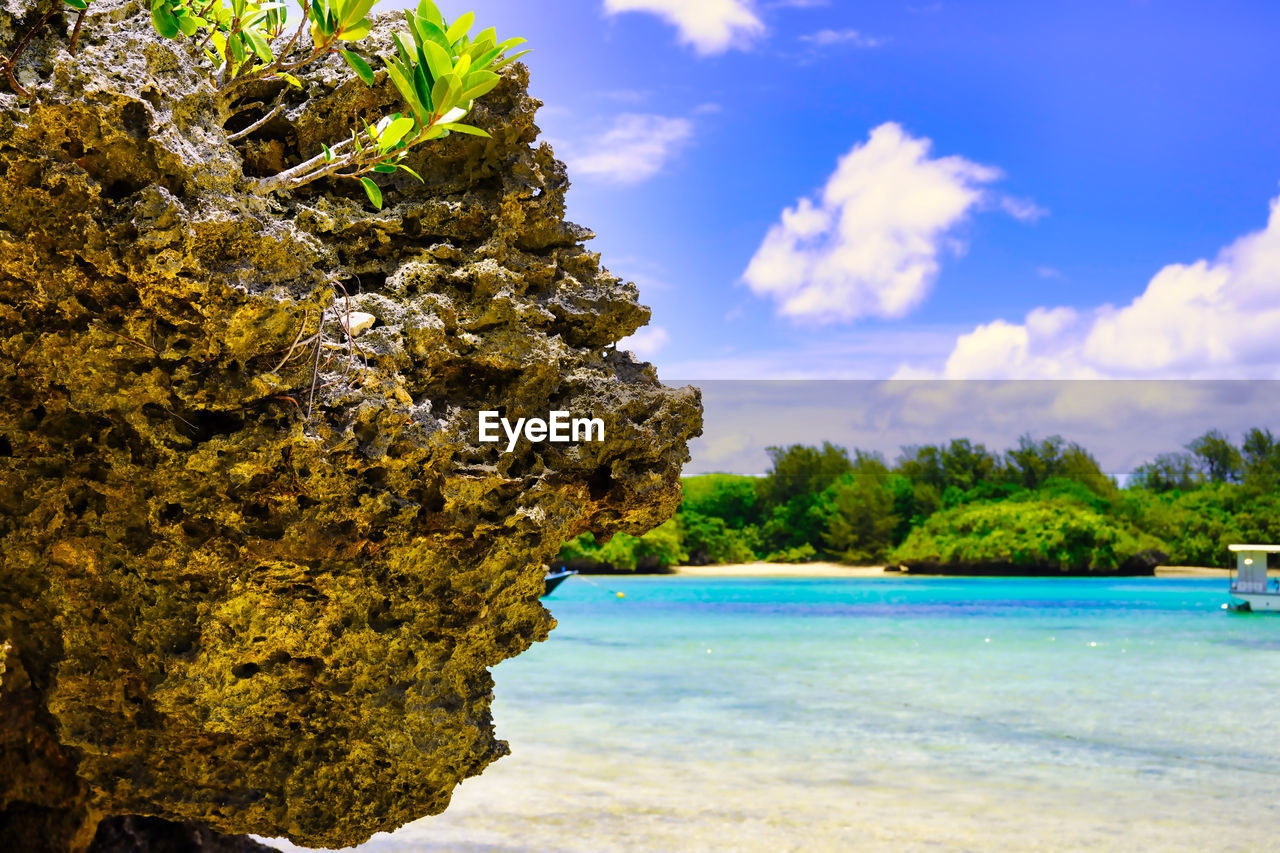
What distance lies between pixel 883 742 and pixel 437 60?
30.1ft

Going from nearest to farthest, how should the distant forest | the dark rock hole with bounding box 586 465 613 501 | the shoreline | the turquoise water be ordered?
1. the dark rock hole with bounding box 586 465 613 501
2. the turquoise water
3. the distant forest
4. the shoreline

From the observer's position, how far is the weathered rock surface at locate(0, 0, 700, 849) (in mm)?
1661

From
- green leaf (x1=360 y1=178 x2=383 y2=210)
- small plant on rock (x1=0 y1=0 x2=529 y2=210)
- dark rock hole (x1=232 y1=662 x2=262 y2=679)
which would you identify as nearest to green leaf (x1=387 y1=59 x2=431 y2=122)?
small plant on rock (x1=0 y1=0 x2=529 y2=210)

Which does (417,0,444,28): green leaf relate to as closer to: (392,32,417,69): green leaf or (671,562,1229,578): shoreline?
(392,32,417,69): green leaf

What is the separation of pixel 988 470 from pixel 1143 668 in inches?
1187

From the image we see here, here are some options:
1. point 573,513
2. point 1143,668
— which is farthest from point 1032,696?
point 573,513

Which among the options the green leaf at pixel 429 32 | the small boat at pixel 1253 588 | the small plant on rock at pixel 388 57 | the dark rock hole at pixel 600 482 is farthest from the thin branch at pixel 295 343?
the small boat at pixel 1253 588

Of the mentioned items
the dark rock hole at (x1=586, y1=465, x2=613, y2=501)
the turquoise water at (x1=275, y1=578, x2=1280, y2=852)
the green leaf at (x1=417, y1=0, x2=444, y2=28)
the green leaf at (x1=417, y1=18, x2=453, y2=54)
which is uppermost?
the green leaf at (x1=417, y1=0, x2=444, y2=28)

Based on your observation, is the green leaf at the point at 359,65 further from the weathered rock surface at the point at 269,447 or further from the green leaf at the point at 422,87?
the weathered rock surface at the point at 269,447

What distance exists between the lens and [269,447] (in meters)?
1.80

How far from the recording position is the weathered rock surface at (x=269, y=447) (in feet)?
5.45

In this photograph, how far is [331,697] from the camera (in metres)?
2.17

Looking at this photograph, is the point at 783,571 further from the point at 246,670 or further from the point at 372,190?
the point at 372,190

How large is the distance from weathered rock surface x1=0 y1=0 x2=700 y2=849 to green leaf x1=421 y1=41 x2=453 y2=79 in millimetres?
414
